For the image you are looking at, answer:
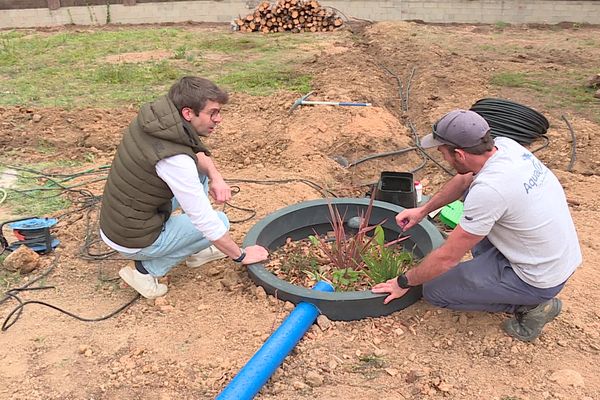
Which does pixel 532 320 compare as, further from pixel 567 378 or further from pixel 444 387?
pixel 444 387

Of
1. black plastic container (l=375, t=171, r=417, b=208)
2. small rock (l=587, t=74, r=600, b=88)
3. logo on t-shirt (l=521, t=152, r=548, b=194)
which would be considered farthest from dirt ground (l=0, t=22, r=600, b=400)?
small rock (l=587, t=74, r=600, b=88)

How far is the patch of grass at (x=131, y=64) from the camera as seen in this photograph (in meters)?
7.54

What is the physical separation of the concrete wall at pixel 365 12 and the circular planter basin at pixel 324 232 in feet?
36.5

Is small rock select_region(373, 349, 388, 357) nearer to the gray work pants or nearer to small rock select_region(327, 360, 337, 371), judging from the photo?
small rock select_region(327, 360, 337, 371)

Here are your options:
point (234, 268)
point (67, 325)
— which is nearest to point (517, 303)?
point (234, 268)

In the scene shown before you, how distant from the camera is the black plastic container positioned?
4.08m

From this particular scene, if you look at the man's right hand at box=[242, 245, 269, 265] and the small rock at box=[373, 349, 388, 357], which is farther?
the man's right hand at box=[242, 245, 269, 265]

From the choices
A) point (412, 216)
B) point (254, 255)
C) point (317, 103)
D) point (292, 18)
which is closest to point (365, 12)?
point (292, 18)

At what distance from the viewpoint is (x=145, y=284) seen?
321 cm

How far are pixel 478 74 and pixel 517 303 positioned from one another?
6039 millimetres

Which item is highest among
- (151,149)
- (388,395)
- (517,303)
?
(151,149)

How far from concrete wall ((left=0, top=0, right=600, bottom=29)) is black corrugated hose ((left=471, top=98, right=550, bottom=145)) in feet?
28.5

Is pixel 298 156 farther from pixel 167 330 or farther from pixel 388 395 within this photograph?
pixel 388 395

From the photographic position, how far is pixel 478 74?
8.09 metres
